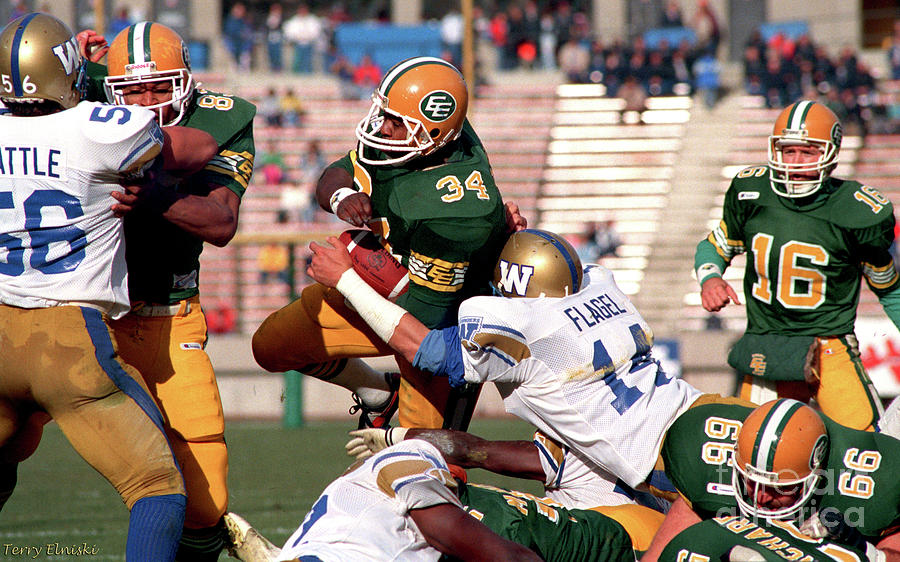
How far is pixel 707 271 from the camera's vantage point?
17.1 ft

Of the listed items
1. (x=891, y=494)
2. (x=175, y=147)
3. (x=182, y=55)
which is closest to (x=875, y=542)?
(x=891, y=494)

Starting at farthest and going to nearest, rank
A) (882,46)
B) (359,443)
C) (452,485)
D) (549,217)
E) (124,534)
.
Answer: (882,46) → (549,217) → (124,534) → (359,443) → (452,485)

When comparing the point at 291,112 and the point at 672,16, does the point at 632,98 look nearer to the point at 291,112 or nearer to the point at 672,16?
the point at 672,16

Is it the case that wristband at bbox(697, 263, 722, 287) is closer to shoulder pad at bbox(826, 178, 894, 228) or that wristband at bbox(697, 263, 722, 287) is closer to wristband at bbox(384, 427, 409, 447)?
shoulder pad at bbox(826, 178, 894, 228)

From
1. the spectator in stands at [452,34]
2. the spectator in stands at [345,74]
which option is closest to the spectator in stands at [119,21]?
the spectator in stands at [345,74]

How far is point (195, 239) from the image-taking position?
160 inches

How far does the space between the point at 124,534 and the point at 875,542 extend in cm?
322

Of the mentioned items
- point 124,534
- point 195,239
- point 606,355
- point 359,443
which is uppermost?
point 195,239

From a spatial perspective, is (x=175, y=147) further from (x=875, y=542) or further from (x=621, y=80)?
(x=621, y=80)

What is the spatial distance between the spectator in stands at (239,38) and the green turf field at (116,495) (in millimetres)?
10648

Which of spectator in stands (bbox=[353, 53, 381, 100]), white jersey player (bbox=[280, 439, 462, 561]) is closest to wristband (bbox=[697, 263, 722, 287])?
white jersey player (bbox=[280, 439, 462, 561])

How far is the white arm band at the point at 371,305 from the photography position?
403 cm
